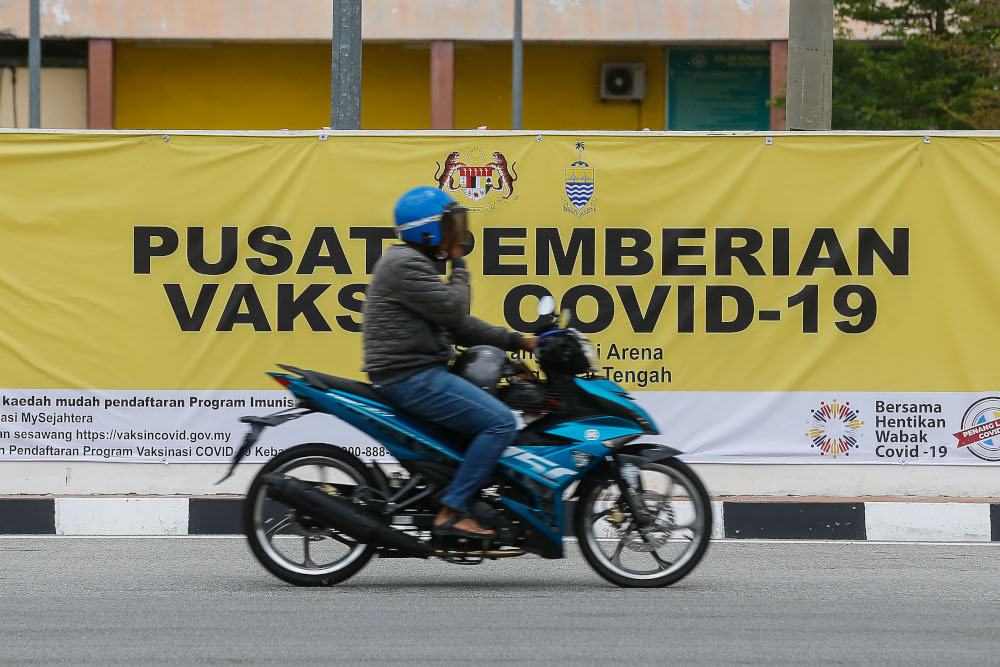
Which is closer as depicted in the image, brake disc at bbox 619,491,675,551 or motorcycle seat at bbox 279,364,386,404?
motorcycle seat at bbox 279,364,386,404

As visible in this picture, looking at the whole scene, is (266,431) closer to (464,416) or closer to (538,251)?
(538,251)

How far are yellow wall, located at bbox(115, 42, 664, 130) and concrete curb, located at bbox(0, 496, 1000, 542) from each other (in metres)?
16.6

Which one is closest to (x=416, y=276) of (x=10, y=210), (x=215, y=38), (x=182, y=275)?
(x=182, y=275)

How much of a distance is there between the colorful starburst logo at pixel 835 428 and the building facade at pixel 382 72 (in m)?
15.6

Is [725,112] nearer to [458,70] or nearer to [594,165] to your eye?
[458,70]

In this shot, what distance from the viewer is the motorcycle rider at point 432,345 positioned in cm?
569

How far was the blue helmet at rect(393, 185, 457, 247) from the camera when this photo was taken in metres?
5.77

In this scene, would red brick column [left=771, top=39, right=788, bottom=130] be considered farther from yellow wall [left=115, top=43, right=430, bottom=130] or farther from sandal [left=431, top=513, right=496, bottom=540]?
sandal [left=431, top=513, right=496, bottom=540]

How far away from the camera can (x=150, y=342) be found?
26.9ft

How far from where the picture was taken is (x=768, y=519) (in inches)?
306

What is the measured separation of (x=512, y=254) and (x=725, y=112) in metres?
16.3

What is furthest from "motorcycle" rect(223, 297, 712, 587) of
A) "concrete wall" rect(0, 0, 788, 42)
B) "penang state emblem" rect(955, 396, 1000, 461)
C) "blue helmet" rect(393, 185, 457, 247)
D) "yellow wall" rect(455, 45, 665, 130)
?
"yellow wall" rect(455, 45, 665, 130)

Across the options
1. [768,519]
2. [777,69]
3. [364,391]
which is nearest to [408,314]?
[364,391]

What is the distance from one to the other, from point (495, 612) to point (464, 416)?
0.80 metres
